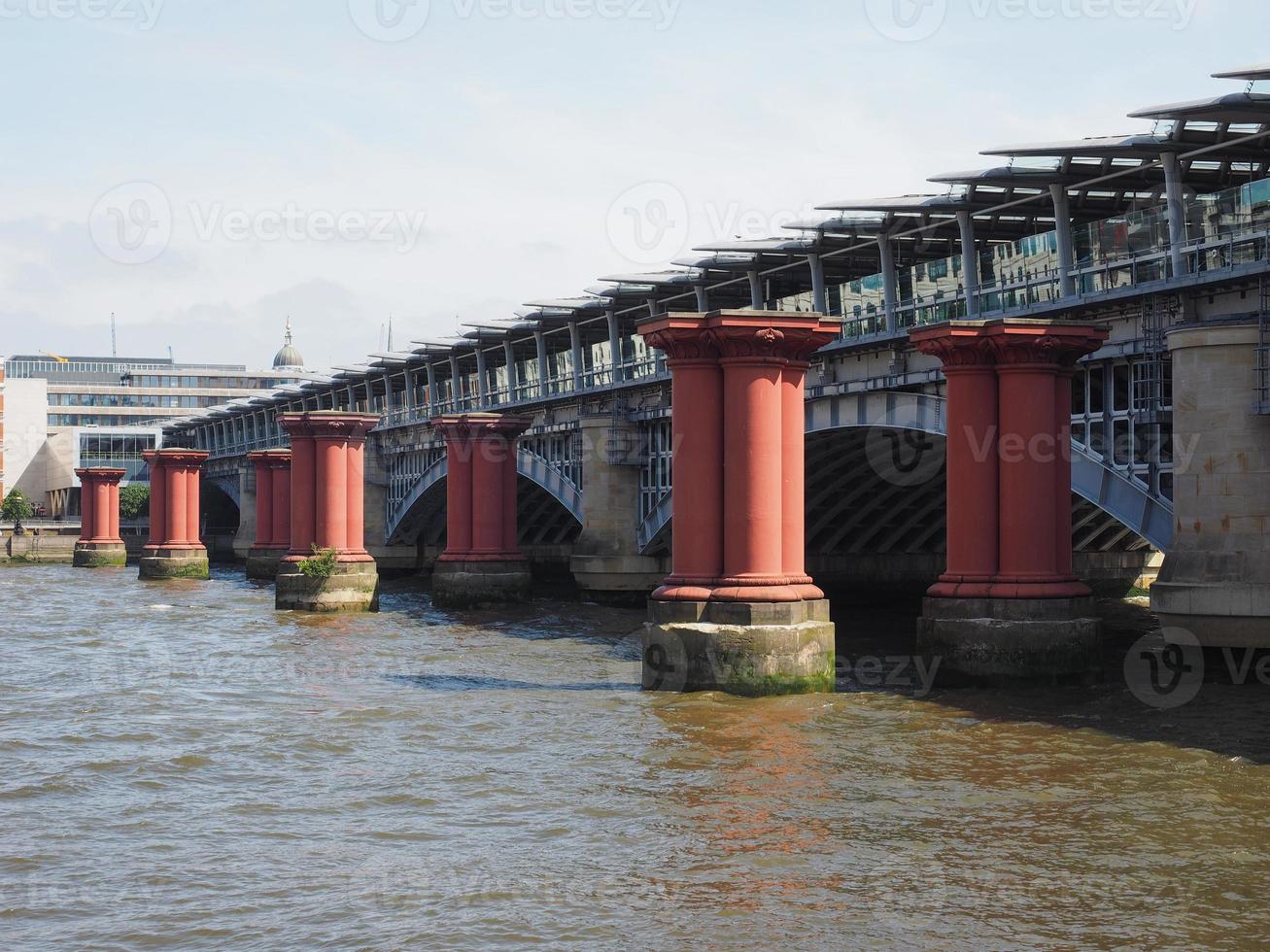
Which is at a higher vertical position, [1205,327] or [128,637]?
[1205,327]

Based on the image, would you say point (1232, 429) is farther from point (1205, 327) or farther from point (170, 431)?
point (170, 431)

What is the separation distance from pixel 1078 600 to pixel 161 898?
17.9m

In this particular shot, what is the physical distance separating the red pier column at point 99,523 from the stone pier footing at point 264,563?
71.8 ft

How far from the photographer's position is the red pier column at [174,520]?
77.8 metres

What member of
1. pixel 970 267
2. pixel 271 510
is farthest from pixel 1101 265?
pixel 271 510

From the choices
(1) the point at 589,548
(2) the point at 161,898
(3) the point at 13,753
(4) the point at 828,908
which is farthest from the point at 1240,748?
(1) the point at 589,548

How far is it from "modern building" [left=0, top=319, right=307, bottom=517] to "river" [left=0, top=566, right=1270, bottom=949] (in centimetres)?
11901

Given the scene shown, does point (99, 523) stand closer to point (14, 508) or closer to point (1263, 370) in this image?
point (14, 508)

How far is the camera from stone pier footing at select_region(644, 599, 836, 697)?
83.0 feet

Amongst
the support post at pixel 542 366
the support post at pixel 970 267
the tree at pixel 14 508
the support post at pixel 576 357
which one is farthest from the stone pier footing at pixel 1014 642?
the tree at pixel 14 508

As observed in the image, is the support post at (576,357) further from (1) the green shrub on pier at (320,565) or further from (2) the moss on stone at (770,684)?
(2) the moss on stone at (770,684)

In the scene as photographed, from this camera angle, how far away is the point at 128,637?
42031mm

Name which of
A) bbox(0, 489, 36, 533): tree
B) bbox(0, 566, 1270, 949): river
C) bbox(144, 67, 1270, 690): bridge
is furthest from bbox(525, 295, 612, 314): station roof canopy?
bbox(0, 489, 36, 533): tree

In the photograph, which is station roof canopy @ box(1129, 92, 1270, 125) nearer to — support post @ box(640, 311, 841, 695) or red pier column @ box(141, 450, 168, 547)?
support post @ box(640, 311, 841, 695)
